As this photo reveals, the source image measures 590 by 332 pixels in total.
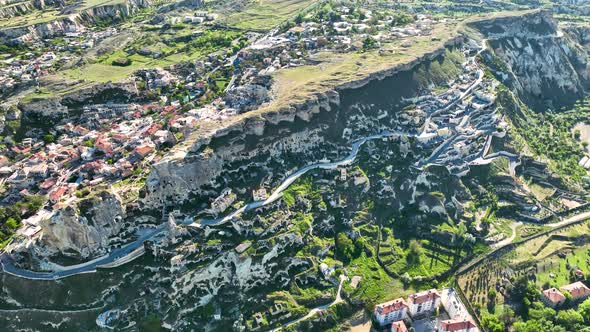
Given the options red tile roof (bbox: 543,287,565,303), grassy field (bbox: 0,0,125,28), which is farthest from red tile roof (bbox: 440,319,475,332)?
grassy field (bbox: 0,0,125,28)

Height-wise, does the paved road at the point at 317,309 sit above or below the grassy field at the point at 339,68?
below

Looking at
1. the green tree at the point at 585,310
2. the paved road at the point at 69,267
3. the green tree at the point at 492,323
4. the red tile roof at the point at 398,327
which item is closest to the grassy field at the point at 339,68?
the paved road at the point at 69,267

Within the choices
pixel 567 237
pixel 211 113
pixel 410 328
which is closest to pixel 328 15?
pixel 211 113

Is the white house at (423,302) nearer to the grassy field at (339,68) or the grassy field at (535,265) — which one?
the grassy field at (535,265)

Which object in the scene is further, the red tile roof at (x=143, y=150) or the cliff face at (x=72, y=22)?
the cliff face at (x=72, y=22)

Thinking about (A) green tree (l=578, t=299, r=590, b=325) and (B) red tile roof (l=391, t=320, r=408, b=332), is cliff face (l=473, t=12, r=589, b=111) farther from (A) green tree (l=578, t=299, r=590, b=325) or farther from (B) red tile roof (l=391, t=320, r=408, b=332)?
(B) red tile roof (l=391, t=320, r=408, b=332)

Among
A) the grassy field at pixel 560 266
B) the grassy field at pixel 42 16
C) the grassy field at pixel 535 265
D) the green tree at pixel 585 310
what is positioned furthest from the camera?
the grassy field at pixel 42 16
